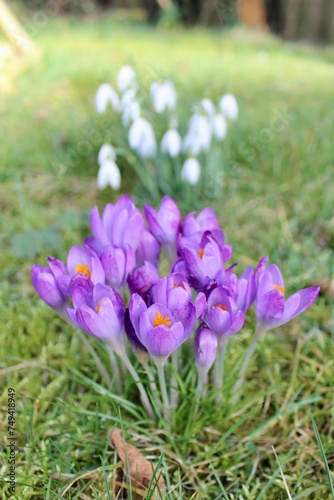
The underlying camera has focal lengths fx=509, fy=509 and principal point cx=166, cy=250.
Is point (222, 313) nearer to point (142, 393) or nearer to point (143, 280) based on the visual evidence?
point (143, 280)

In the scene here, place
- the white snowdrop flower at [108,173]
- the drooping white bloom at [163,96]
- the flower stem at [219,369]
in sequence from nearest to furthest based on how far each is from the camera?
the flower stem at [219,369], the white snowdrop flower at [108,173], the drooping white bloom at [163,96]

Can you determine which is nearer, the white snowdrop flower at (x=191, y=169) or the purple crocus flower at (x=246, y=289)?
the purple crocus flower at (x=246, y=289)

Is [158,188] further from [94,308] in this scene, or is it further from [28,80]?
[28,80]

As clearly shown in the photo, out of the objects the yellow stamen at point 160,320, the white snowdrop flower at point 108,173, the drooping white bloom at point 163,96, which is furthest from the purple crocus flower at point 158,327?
the drooping white bloom at point 163,96

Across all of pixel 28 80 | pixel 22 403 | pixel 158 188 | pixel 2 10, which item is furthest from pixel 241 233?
pixel 2 10

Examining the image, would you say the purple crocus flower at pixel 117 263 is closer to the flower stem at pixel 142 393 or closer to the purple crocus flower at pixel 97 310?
the purple crocus flower at pixel 97 310

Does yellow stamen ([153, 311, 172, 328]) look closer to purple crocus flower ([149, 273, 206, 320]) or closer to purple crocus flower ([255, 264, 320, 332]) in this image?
purple crocus flower ([149, 273, 206, 320])

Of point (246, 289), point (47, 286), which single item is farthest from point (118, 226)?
point (246, 289)
